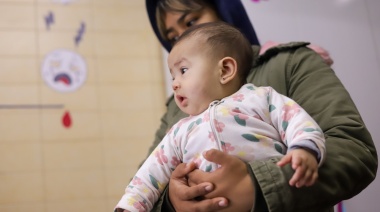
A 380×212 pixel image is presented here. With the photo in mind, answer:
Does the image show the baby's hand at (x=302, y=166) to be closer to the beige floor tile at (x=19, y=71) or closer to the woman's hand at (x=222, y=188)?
the woman's hand at (x=222, y=188)

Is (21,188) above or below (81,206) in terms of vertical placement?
above

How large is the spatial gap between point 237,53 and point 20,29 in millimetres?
1998

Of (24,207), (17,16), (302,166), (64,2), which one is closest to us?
(302,166)

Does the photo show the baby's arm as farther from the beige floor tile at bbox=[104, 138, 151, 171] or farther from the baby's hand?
the beige floor tile at bbox=[104, 138, 151, 171]

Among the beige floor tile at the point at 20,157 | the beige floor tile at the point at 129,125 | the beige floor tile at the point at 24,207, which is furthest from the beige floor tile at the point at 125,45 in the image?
the beige floor tile at the point at 24,207

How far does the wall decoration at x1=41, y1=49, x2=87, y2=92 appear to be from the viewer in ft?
8.54

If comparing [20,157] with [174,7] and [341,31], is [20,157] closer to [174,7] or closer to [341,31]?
[174,7]

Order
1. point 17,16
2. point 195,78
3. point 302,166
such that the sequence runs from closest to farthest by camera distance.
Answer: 1. point 302,166
2. point 195,78
3. point 17,16

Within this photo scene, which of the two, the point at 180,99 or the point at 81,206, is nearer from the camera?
the point at 180,99

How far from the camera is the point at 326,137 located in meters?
0.93

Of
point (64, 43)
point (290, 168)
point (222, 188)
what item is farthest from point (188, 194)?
point (64, 43)

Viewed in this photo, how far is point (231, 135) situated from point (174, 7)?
85 cm

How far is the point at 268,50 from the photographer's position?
119cm

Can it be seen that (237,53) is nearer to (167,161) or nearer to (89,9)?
(167,161)
